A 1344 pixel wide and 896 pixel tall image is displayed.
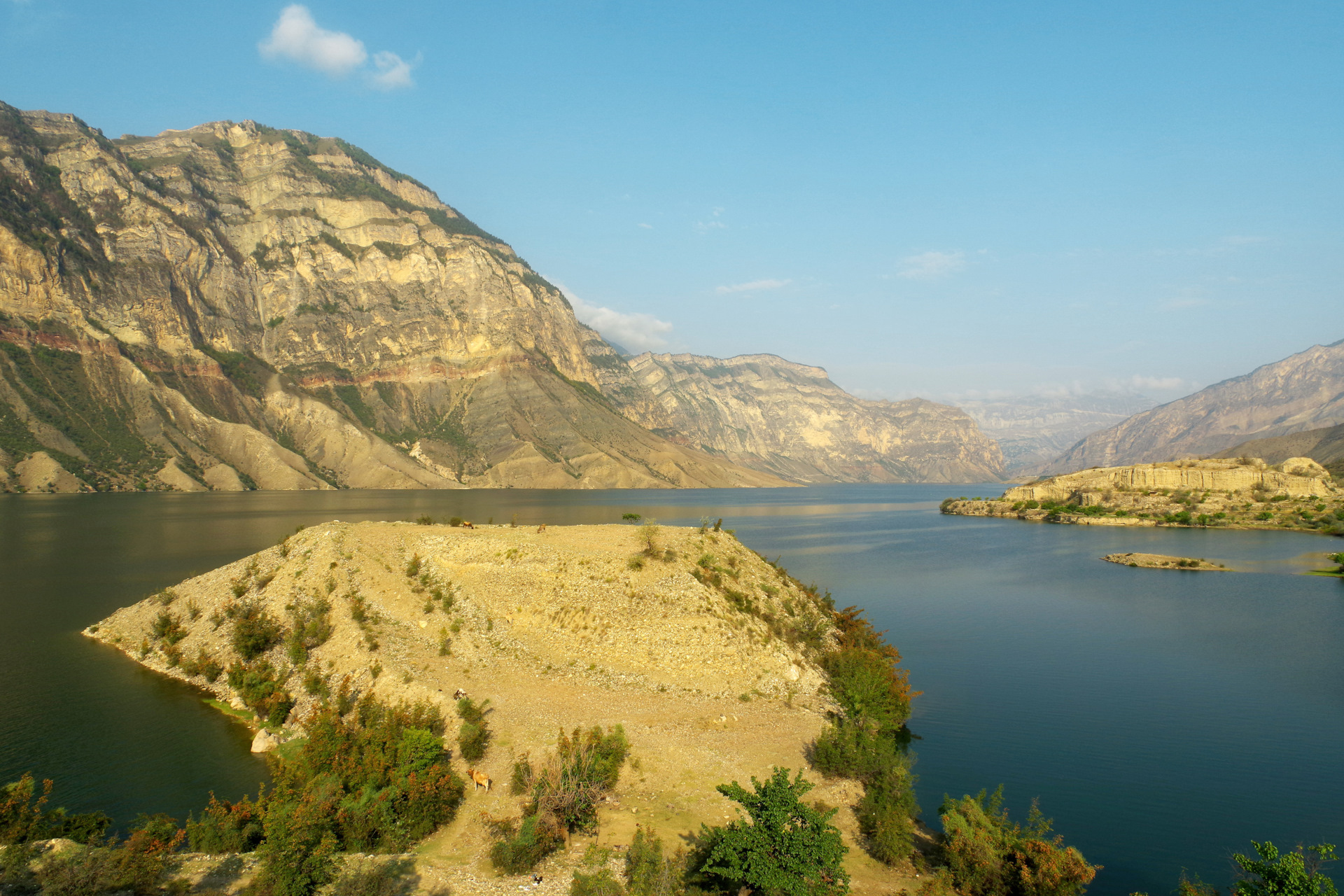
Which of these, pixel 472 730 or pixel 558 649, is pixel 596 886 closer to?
pixel 472 730

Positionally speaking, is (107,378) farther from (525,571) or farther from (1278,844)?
(1278,844)

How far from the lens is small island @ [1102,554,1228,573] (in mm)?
63688

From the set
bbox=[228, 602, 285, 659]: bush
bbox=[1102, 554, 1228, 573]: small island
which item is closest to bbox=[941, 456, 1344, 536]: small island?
bbox=[1102, 554, 1228, 573]: small island

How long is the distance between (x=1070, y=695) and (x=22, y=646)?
1795 inches

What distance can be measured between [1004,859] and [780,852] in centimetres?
501

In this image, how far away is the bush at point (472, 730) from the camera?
1819 centimetres

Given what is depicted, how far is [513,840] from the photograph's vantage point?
1421cm

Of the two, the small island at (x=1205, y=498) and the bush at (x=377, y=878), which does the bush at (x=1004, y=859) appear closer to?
the bush at (x=377, y=878)

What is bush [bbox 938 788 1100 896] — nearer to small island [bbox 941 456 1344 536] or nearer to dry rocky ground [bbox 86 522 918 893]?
dry rocky ground [bbox 86 522 918 893]

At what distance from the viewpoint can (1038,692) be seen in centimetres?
2814

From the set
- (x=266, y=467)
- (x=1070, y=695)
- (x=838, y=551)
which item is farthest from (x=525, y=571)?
(x=266, y=467)

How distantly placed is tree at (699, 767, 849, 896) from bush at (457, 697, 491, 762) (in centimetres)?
719

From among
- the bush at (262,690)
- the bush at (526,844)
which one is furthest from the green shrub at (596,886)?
the bush at (262,690)

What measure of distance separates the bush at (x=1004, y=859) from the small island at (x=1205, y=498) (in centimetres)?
11372
